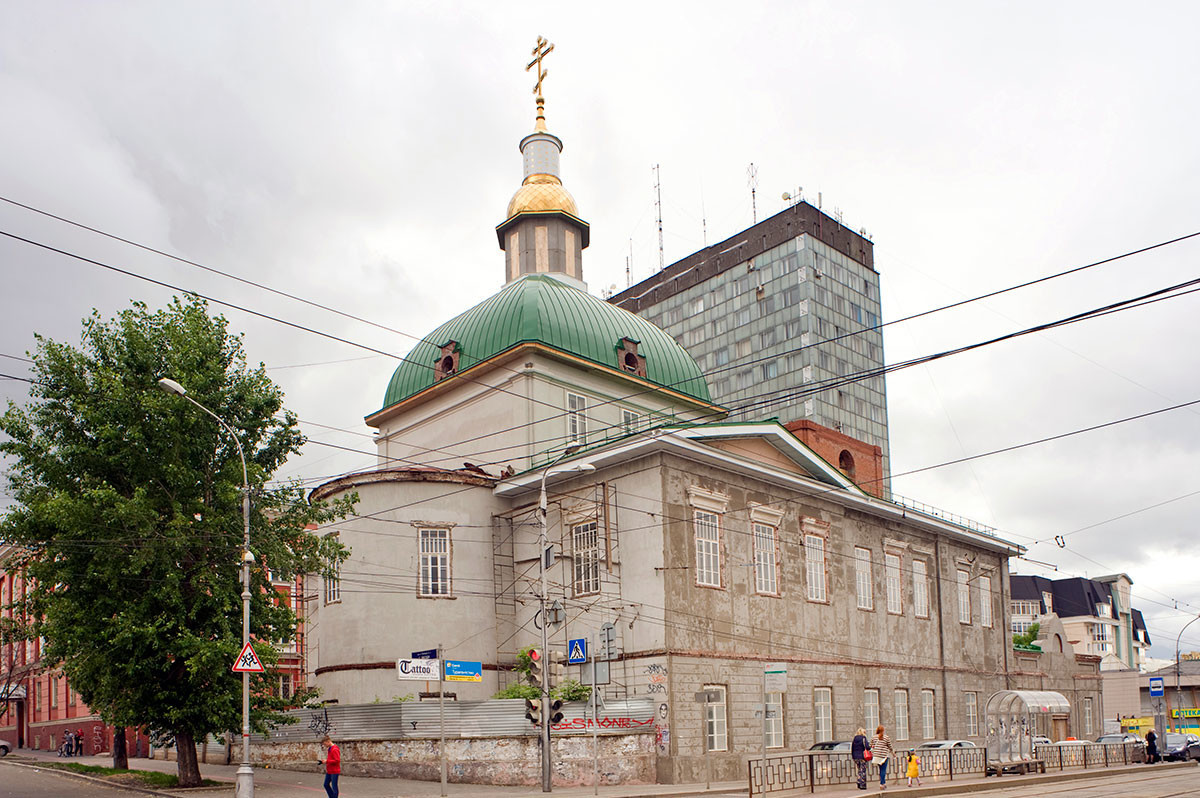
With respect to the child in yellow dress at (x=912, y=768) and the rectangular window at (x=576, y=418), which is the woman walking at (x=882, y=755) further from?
the rectangular window at (x=576, y=418)

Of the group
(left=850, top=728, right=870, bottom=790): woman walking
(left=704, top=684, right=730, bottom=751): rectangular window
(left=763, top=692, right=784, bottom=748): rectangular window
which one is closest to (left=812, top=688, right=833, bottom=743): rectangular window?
(left=763, top=692, right=784, bottom=748): rectangular window

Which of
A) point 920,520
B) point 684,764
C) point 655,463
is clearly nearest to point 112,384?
point 655,463

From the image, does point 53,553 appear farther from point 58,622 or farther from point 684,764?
point 684,764

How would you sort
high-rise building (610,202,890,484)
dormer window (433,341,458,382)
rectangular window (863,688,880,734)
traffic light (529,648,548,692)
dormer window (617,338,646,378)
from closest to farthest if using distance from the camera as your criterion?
1. traffic light (529,648,548,692)
2. rectangular window (863,688,880,734)
3. dormer window (433,341,458,382)
4. dormer window (617,338,646,378)
5. high-rise building (610,202,890,484)

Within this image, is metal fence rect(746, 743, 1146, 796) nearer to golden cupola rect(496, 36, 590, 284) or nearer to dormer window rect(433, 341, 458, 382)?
dormer window rect(433, 341, 458, 382)

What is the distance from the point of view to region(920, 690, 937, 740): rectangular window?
42294 millimetres

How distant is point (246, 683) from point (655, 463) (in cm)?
1384

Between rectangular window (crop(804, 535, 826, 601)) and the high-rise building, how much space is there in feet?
199

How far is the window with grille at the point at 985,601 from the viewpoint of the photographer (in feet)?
158


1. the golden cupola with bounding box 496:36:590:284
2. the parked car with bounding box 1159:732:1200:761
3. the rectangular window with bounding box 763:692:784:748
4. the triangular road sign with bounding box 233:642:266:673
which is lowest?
the parked car with bounding box 1159:732:1200:761

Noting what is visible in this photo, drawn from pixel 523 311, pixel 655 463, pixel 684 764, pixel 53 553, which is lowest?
pixel 684 764

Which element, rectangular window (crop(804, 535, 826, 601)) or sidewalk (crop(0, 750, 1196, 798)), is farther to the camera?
rectangular window (crop(804, 535, 826, 601))

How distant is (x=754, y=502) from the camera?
36156 mm

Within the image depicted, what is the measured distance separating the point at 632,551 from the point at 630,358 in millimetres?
10724
